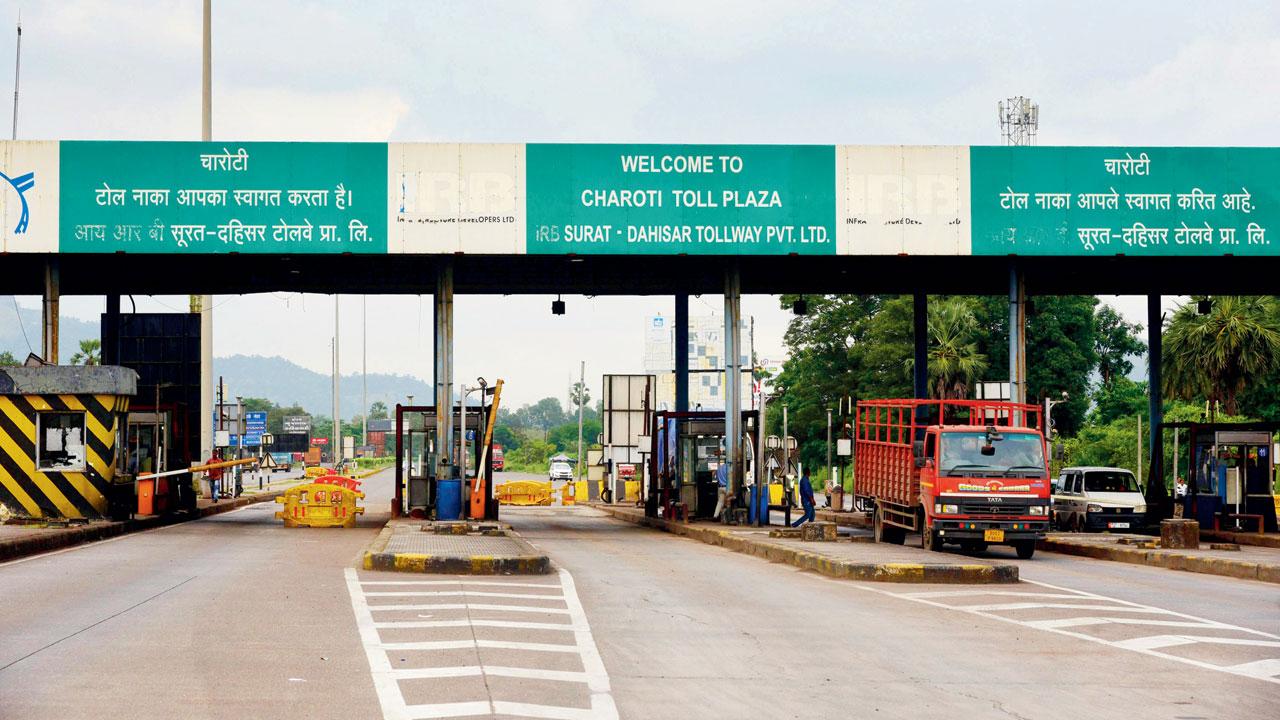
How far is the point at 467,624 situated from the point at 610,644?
5.27 feet

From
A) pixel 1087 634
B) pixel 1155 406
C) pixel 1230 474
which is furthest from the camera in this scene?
pixel 1155 406

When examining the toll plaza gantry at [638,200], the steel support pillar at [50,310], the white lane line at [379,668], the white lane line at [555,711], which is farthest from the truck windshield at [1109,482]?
the white lane line at [555,711]

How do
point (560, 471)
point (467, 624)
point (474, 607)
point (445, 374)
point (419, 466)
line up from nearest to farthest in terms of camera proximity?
1. point (467, 624)
2. point (474, 607)
3. point (445, 374)
4. point (419, 466)
5. point (560, 471)

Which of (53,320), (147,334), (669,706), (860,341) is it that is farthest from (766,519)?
(860,341)

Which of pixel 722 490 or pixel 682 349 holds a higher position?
pixel 682 349

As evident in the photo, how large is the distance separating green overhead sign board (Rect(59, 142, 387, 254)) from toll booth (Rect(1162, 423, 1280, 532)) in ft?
62.3

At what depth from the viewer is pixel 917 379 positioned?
130 feet

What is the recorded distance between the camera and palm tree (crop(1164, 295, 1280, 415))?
52.6m

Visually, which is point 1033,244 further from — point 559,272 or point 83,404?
point 83,404

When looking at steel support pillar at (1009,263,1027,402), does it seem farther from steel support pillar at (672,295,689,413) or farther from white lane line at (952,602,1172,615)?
white lane line at (952,602,1172,615)

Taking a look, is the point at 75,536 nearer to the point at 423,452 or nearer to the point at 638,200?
the point at 423,452

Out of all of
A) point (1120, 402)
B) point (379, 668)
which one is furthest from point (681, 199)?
point (1120, 402)

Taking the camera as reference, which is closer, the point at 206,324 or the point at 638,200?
the point at 638,200

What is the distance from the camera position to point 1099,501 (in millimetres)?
36156
